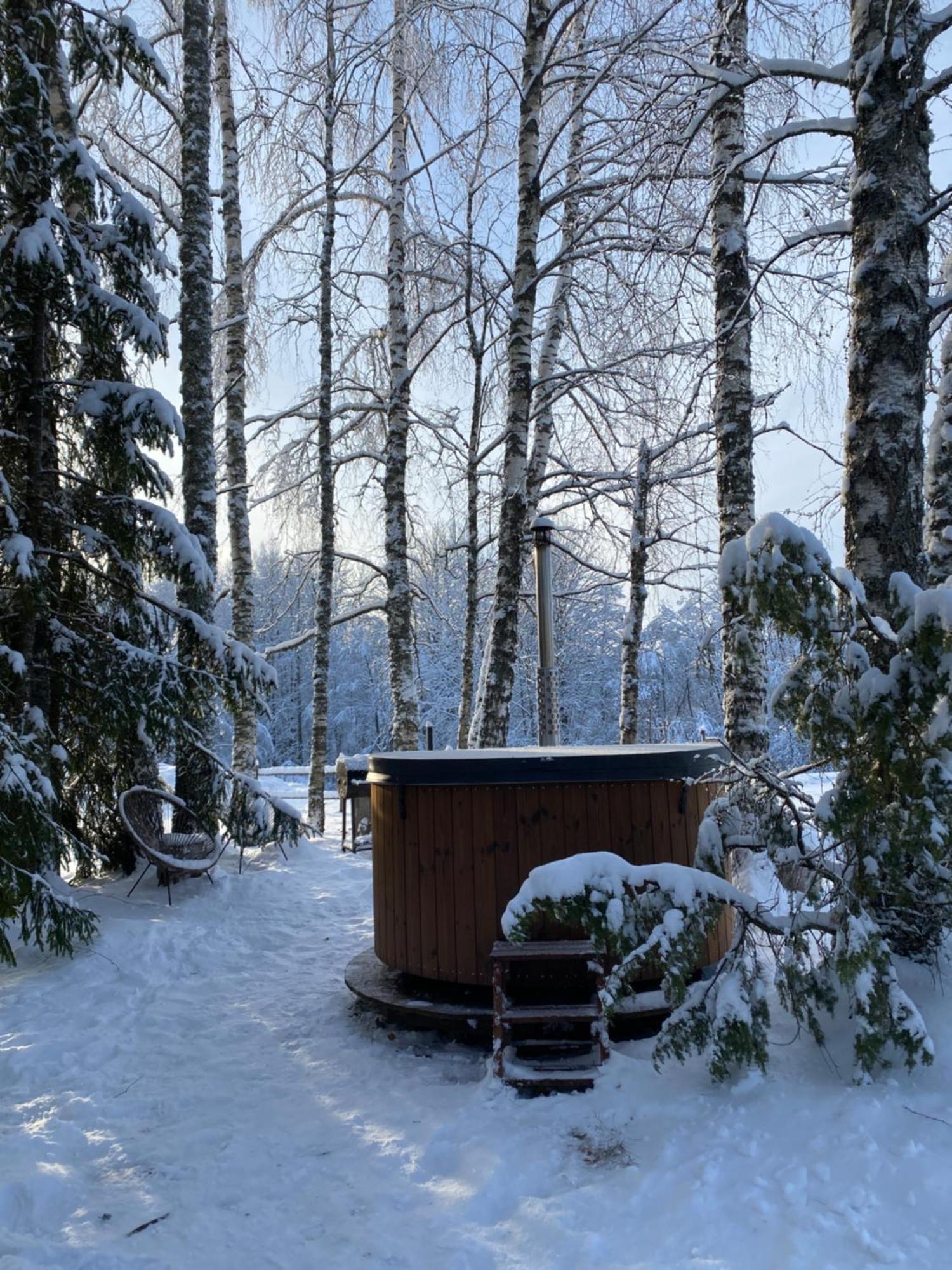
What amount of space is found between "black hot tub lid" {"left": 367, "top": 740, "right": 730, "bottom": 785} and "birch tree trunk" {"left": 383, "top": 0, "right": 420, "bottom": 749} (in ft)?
19.8

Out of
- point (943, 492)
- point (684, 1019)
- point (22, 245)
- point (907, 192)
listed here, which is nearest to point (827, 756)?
point (684, 1019)

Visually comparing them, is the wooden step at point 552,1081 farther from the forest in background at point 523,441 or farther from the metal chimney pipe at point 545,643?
the metal chimney pipe at point 545,643

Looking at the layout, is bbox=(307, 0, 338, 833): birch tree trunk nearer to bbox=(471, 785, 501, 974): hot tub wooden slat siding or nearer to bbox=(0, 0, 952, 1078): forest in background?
bbox=(0, 0, 952, 1078): forest in background

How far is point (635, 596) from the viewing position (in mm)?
10930

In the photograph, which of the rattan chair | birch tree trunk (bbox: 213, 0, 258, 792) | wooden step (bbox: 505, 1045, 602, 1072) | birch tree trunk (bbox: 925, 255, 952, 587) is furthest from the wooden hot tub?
birch tree trunk (bbox: 213, 0, 258, 792)

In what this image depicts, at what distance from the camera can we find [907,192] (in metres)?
3.48

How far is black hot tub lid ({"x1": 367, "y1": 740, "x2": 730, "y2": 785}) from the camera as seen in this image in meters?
3.75

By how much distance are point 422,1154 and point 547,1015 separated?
0.72 m

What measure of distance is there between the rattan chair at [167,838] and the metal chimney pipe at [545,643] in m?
3.00

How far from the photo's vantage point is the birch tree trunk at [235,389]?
10.2 m

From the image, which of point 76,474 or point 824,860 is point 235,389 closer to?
point 76,474

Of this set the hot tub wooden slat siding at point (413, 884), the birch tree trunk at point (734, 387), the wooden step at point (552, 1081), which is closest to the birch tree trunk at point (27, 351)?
the hot tub wooden slat siding at point (413, 884)

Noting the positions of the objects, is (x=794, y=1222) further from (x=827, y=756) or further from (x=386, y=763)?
(x=386, y=763)

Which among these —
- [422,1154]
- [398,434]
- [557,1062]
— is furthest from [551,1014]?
[398,434]
